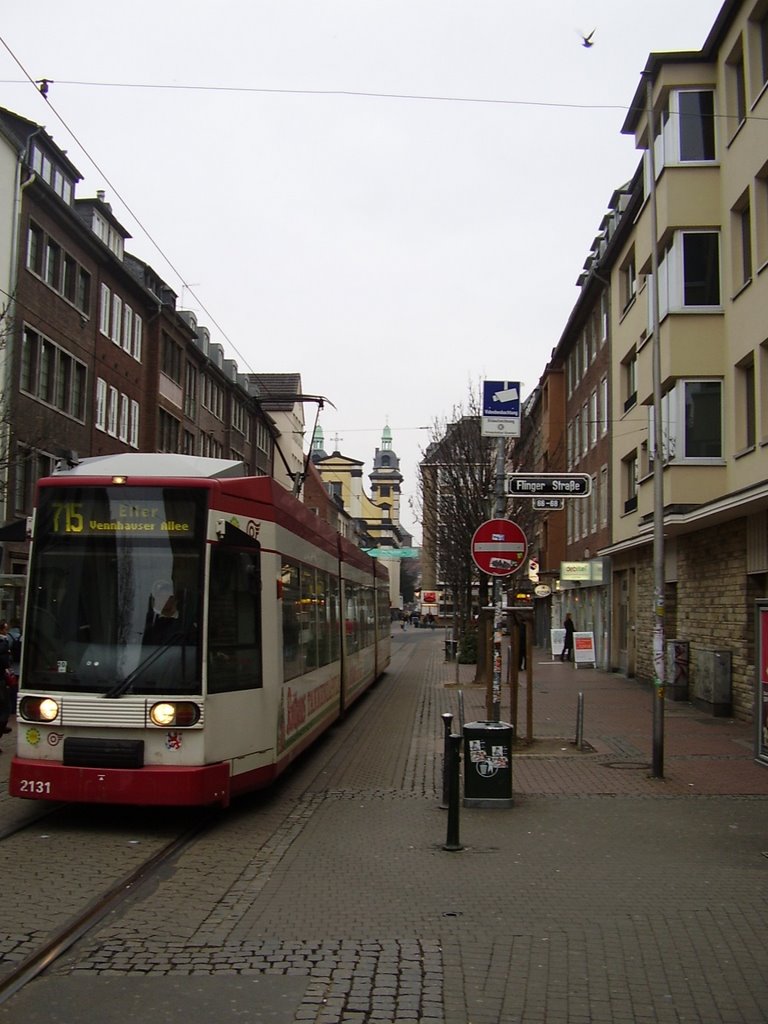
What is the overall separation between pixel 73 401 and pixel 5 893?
25.9m

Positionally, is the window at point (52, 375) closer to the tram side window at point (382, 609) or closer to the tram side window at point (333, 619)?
the tram side window at point (382, 609)

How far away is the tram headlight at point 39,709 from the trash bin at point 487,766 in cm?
380

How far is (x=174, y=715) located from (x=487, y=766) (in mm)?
3217

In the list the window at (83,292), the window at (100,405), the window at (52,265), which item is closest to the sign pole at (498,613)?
the window at (52,265)

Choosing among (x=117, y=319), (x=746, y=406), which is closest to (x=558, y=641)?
(x=117, y=319)

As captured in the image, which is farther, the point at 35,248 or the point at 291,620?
the point at 35,248

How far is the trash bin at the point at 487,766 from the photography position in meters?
10.4

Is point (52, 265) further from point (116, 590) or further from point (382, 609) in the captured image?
point (116, 590)

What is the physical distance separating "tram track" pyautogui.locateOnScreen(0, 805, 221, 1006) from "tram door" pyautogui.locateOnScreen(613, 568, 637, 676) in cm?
2163

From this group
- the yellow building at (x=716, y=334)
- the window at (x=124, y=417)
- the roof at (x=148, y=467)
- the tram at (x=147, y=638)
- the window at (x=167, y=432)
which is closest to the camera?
the tram at (x=147, y=638)

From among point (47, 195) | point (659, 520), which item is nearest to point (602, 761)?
point (659, 520)

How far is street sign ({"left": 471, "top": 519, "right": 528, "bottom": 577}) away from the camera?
42.3ft

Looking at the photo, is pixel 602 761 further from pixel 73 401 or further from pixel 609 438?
pixel 73 401

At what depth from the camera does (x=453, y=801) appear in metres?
8.43
